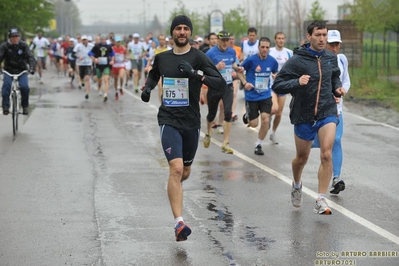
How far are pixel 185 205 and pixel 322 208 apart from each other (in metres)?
1.49

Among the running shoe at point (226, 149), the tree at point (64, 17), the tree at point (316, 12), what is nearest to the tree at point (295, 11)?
the tree at point (316, 12)

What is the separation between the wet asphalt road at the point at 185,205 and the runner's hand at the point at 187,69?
1440mm

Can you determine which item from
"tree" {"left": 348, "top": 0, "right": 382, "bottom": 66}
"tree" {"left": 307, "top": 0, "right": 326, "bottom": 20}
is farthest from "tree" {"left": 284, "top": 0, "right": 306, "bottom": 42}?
"tree" {"left": 348, "top": 0, "right": 382, "bottom": 66}

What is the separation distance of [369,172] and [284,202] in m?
2.76

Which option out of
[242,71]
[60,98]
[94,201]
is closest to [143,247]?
[94,201]

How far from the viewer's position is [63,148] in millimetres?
14445

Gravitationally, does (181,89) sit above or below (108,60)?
above

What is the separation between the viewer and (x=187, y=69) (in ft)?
26.8

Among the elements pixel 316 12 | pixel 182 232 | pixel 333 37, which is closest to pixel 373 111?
pixel 333 37

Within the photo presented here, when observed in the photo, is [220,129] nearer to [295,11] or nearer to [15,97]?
[15,97]

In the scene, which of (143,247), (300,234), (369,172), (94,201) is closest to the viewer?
(143,247)

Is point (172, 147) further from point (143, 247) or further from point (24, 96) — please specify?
point (24, 96)

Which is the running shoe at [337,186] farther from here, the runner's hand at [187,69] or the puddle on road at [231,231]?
the runner's hand at [187,69]

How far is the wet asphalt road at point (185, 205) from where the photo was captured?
759cm
